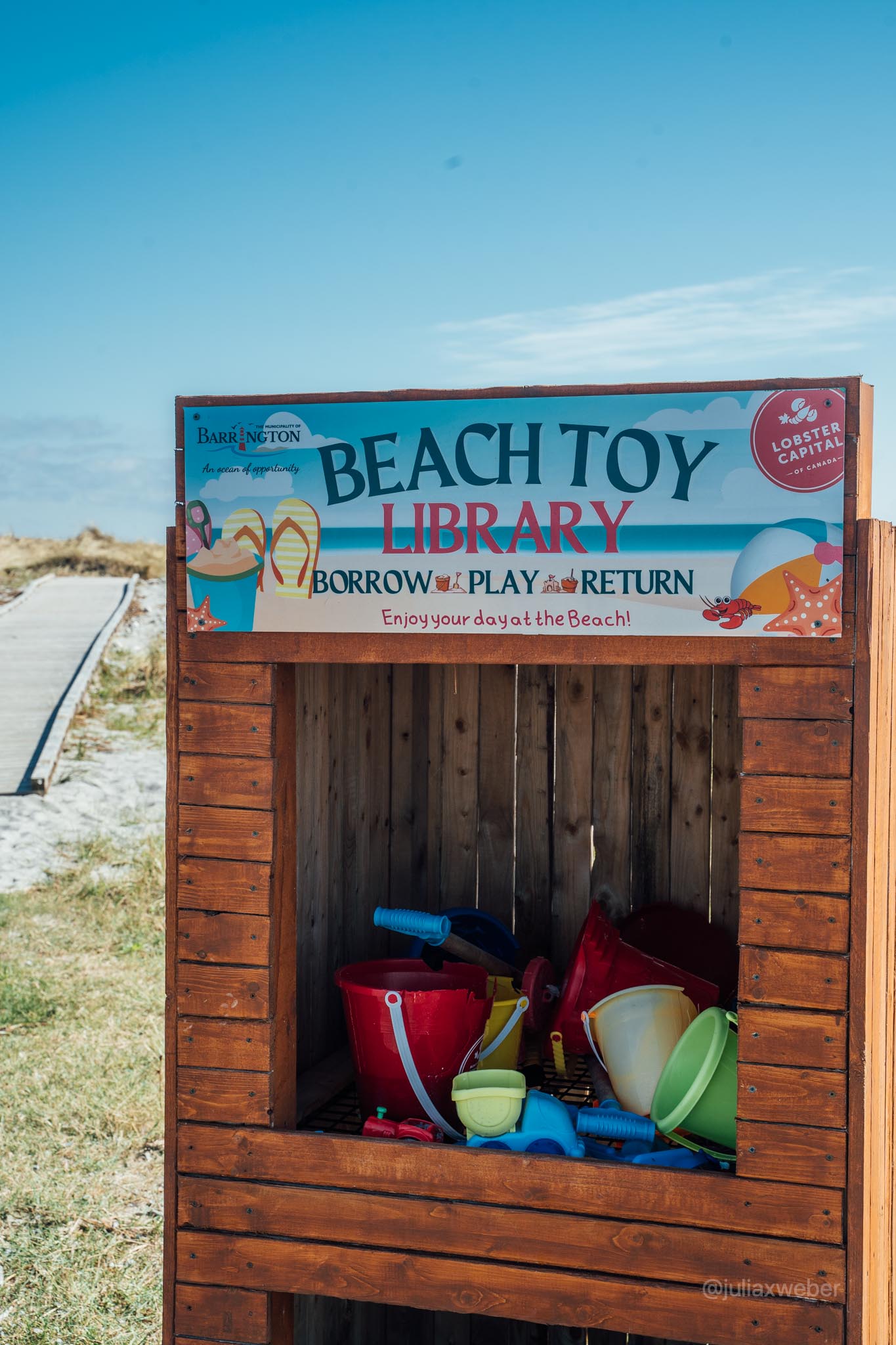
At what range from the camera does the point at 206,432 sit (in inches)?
123

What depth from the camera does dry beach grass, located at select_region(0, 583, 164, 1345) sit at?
191 inches

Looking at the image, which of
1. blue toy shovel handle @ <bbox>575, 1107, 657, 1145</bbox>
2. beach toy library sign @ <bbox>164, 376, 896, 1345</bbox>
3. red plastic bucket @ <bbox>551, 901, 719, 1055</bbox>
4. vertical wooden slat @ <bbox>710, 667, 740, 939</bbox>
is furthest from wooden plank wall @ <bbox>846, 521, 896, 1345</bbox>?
vertical wooden slat @ <bbox>710, 667, 740, 939</bbox>

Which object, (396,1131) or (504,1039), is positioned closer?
(396,1131)

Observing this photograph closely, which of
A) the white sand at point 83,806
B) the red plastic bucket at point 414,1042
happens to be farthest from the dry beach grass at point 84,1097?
the red plastic bucket at point 414,1042

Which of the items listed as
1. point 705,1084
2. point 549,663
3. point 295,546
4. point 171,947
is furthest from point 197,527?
point 705,1084

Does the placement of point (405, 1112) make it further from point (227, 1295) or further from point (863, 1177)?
point (863, 1177)

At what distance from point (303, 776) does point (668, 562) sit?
1466mm

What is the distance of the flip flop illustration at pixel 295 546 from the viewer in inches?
120

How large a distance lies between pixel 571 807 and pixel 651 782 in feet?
1.01

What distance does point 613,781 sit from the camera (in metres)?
4.30

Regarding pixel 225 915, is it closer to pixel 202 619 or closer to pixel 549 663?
pixel 202 619

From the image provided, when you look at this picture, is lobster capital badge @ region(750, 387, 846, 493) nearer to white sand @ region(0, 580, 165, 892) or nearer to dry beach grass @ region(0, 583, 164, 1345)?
dry beach grass @ region(0, 583, 164, 1345)

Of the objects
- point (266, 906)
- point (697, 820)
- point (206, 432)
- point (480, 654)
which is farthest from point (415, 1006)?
point (206, 432)

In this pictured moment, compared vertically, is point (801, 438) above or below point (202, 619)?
above
